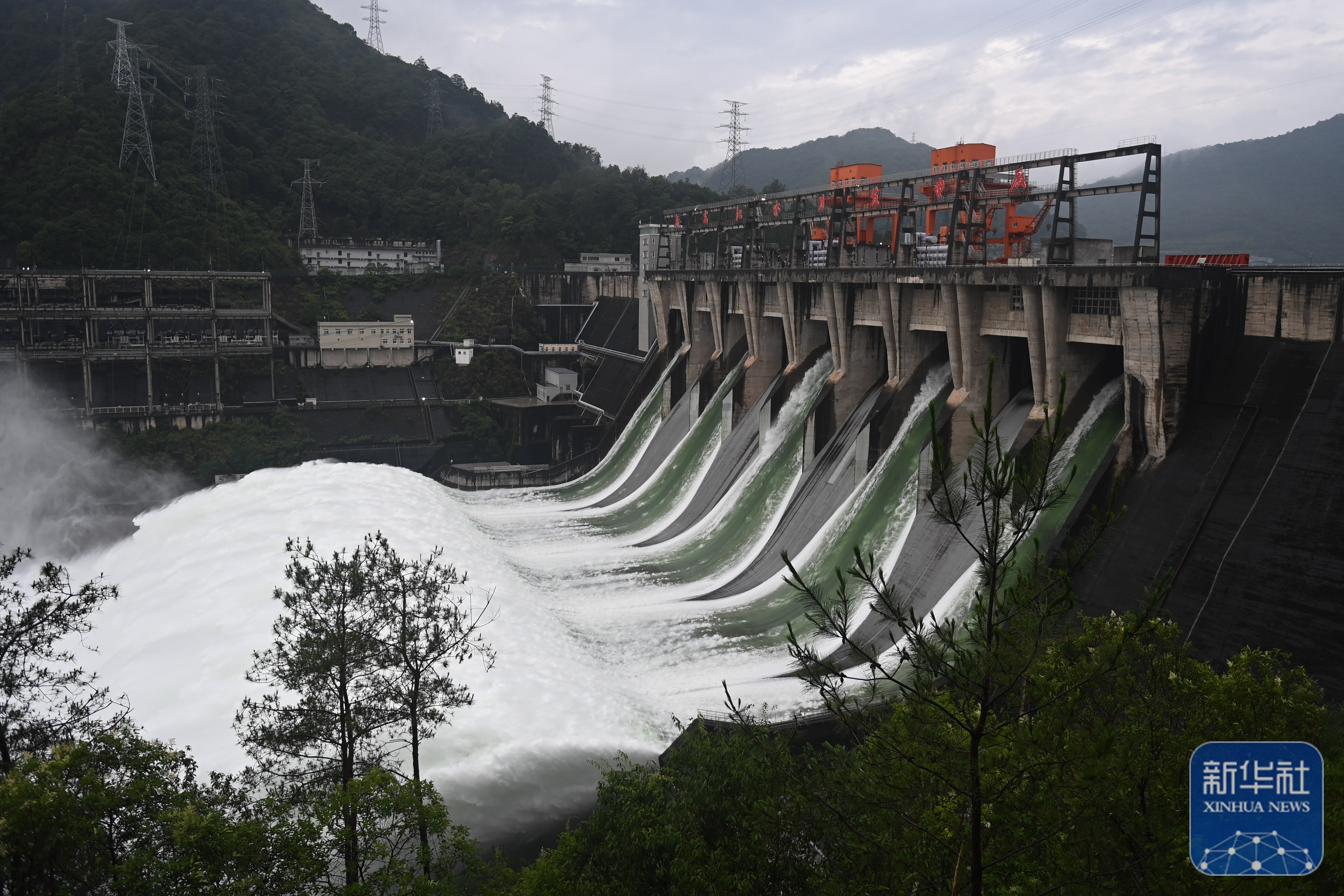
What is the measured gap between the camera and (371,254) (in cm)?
7044

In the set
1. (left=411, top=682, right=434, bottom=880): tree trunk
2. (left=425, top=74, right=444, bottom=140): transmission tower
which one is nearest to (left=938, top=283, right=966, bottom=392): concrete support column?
(left=411, top=682, right=434, bottom=880): tree trunk

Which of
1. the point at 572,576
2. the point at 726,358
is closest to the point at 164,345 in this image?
the point at 726,358

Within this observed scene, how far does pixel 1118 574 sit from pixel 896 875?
31.6 ft

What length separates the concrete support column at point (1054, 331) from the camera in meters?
18.7

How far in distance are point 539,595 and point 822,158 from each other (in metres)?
137

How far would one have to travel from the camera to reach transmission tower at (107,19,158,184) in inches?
2221

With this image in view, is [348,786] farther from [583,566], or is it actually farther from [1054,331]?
[583,566]

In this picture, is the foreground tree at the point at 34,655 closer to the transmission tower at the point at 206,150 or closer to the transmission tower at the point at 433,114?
the transmission tower at the point at 206,150

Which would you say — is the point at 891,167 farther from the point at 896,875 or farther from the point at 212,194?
the point at 896,875

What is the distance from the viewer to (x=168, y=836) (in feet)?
26.0

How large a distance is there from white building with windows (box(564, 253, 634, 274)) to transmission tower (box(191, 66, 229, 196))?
24.3m

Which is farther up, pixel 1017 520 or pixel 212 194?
pixel 212 194

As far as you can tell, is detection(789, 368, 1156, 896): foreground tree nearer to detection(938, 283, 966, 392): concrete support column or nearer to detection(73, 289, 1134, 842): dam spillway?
detection(73, 289, 1134, 842): dam spillway

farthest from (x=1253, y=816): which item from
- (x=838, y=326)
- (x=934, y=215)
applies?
(x=934, y=215)
